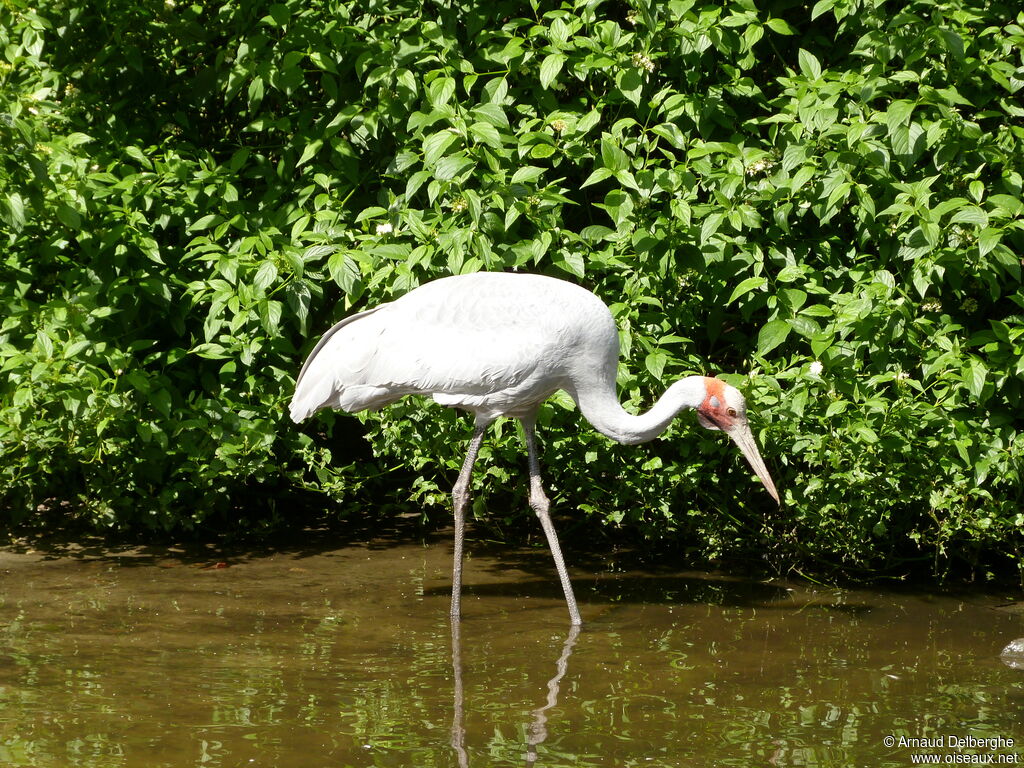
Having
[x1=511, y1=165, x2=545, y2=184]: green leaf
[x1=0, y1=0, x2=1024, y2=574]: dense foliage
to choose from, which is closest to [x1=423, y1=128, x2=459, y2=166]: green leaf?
[x1=0, y1=0, x2=1024, y2=574]: dense foliage

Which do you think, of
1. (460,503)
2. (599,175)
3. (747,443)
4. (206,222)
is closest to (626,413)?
(747,443)

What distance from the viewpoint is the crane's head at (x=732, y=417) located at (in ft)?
17.4

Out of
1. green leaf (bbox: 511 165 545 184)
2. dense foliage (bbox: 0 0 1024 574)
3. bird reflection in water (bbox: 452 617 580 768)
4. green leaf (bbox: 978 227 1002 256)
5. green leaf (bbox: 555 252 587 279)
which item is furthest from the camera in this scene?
green leaf (bbox: 555 252 587 279)

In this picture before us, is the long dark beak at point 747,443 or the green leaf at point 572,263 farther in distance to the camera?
the green leaf at point 572,263

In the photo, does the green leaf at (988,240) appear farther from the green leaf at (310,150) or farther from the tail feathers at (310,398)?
the green leaf at (310,150)

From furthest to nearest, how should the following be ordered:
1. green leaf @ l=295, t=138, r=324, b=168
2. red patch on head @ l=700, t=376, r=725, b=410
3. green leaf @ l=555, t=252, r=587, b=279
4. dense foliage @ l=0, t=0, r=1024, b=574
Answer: green leaf @ l=295, t=138, r=324, b=168
green leaf @ l=555, t=252, r=587, b=279
dense foliage @ l=0, t=0, r=1024, b=574
red patch on head @ l=700, t=376, r=725, b=410

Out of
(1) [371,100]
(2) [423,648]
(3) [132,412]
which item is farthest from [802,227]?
(3) [132,412]

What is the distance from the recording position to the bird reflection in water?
4.12 meters

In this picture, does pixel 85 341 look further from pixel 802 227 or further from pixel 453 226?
pixel 802 227

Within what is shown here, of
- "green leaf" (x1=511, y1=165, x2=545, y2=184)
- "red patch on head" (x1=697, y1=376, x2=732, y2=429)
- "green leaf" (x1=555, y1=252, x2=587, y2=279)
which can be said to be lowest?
"red patch on head" (x1=697, y1=376, x2=732, y2=429)

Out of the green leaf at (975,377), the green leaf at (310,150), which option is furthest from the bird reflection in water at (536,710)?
the green leaf at (310,150)

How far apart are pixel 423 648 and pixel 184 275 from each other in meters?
2.35

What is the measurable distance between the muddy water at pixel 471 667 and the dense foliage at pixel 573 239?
0.40m

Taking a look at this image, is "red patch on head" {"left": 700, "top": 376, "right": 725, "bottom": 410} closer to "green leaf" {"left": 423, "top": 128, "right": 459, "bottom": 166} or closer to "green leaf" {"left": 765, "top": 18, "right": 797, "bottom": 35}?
"green leaf" {"left": 423, "top": 128, "right": 459, "bottom": 166}
